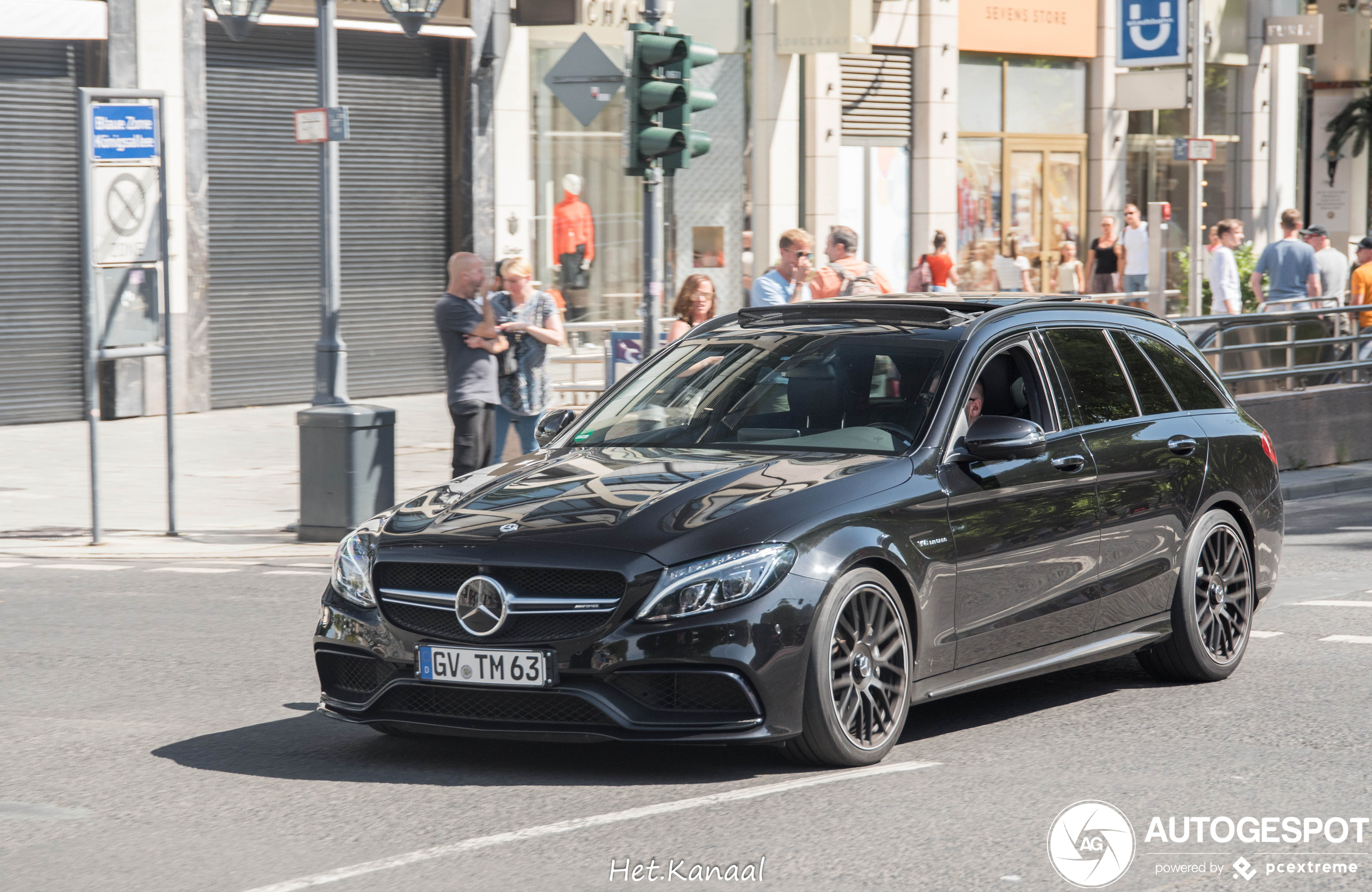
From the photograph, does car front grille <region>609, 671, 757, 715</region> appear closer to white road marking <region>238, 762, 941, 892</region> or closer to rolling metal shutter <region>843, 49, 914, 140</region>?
white road marking <region>238, 762, 941, 892</region>

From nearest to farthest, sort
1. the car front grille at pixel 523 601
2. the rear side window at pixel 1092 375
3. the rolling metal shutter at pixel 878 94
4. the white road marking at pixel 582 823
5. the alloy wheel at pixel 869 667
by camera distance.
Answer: the white road marking at pixel 582 823 < the car front grille at pixel 523 601 < the alloy wheel at pixel 869 667 < the rear side window at pixel 1092 375 < the rolling metal shutter at pixel 878 94

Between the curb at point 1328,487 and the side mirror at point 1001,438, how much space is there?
839 centimetres

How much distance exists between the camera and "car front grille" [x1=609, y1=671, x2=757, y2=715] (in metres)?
5.59

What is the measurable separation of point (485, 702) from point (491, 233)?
16.9 m

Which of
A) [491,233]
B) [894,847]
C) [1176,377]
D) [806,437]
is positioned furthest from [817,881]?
[491,233]

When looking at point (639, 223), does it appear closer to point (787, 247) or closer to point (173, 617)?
point (787, 247)

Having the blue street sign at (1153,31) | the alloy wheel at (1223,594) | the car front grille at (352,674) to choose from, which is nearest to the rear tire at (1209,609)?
the alloy wheel at (1223,594)

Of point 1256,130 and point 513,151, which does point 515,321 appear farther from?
point 1256,130

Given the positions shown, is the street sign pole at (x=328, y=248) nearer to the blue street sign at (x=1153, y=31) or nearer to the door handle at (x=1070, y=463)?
the door handle at (x=1070, y=463)

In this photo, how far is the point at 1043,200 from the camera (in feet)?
97.1

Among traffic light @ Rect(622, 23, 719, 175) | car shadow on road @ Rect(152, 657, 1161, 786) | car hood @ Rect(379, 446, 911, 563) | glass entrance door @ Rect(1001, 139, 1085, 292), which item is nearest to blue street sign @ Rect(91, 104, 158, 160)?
traffic light @ Rect(622, 23, 719, 175)

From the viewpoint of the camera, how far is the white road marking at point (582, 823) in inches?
188

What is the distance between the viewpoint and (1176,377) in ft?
25.9

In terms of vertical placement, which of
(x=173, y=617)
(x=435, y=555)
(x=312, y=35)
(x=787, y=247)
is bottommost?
(x=173, y=617)
